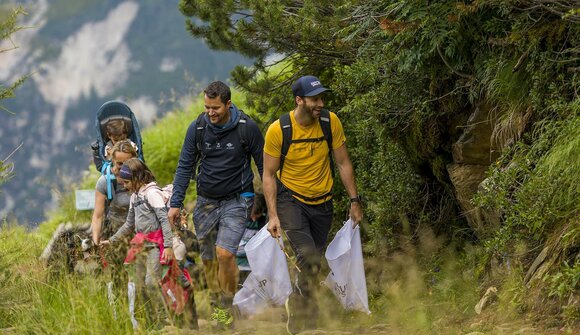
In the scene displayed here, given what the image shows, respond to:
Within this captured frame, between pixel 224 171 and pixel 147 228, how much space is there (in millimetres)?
954

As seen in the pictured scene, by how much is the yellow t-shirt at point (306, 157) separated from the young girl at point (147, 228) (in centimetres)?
109

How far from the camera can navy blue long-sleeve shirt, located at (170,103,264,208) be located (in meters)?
9.52

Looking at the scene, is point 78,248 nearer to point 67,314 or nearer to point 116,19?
point 67,314

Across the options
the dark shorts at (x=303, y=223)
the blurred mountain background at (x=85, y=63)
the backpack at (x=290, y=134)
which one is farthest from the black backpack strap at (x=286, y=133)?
the blurred mountain background at (x=85, y=63)

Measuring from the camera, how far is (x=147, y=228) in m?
9.02

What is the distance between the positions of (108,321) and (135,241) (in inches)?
47.2

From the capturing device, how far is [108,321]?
784 centimetres

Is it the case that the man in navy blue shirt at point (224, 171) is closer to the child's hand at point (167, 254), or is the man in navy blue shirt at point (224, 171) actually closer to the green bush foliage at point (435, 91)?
the child's hand at point (167, 254)

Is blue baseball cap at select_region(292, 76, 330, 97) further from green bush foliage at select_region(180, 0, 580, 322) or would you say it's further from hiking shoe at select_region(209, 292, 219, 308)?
hiking shoe at select_region(209, 292, 219, 308)

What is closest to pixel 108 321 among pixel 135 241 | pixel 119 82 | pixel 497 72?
pixel 135 241

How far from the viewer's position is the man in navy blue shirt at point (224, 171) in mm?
9508

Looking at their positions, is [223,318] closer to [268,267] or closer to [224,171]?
[268,267]

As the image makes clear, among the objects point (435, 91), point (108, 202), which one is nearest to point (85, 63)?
point (108, 202)

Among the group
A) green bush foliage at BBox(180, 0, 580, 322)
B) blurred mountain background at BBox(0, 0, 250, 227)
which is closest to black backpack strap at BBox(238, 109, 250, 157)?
green bush foliage at BBox(180, 0, 580, 322)
